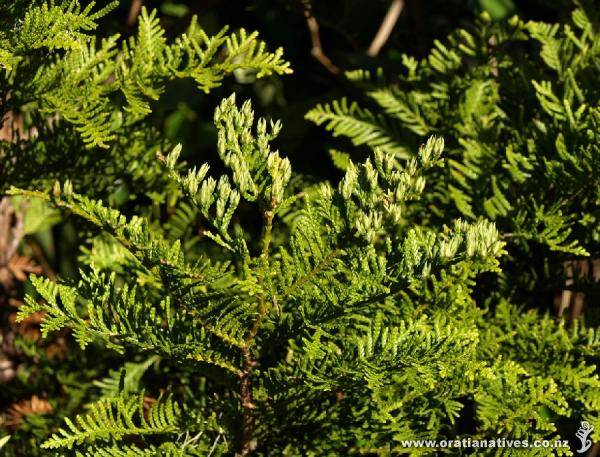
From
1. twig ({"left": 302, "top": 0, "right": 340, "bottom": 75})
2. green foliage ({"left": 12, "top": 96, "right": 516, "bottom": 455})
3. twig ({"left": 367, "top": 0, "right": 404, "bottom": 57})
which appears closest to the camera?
green foliage ({"left": 12, "top": 96, "right": 516, "bottom": 455})

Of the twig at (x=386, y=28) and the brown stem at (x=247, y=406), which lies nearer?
the brown stem at (x=247, y=406)

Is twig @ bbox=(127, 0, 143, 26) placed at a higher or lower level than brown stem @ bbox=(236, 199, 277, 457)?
higher

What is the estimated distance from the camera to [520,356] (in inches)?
29.7

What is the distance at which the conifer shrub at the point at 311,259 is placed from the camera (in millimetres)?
578

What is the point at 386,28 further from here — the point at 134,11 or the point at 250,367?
the point at 250,367

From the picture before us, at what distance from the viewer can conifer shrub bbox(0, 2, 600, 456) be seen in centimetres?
58

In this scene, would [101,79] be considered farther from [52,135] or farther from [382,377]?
[382,377]

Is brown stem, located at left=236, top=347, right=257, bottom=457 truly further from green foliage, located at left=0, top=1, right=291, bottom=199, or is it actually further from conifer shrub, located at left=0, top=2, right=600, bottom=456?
green foliage, located at left=0, top=1, right=291, bottom=199

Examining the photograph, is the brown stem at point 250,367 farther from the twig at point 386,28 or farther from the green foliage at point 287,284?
the twig at point 386,28

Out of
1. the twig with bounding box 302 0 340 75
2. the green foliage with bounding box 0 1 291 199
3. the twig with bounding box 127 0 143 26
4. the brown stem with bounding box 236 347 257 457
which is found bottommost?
the brown stem with bounding box 236 347 257 457

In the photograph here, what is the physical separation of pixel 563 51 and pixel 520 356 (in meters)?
0.35

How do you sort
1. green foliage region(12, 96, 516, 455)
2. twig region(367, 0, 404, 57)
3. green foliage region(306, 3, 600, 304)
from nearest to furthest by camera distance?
green foliage region(12, 96, 516, 455) → green foliage region(306, 3, 600, 304) → twig region(367, 0, 404, 57)

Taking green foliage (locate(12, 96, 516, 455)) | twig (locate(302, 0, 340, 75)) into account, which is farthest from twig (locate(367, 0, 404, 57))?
green foliage (locate(12, 96, 516, 455))

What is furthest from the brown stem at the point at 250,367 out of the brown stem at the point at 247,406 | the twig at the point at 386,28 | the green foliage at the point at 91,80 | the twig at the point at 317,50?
the twig at the point at 386,28
